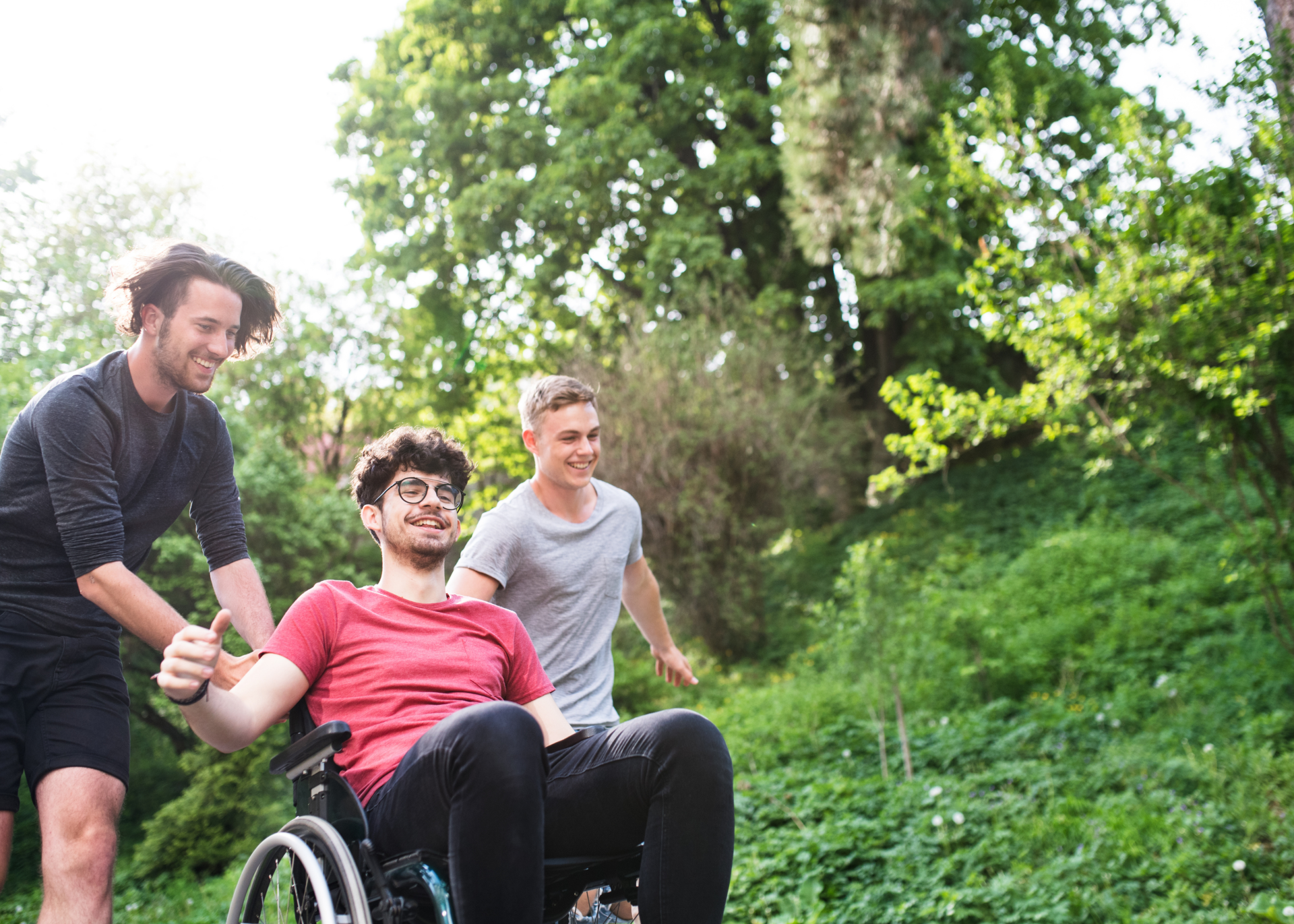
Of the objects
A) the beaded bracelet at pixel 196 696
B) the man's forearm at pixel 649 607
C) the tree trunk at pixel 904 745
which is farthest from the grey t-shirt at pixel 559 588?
the tree trunk at pixel 904 745

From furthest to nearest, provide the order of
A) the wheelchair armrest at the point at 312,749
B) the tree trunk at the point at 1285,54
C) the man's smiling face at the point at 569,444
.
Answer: the tree trunk at the point at 1285,54
the man's smiling face at the point at 569,444
the wheelchair armrest at the point at 312,749

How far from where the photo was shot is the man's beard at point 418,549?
2176 millimetres

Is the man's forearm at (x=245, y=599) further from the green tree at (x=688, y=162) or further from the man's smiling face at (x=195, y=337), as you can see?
the green tree at (x=688, y=162)

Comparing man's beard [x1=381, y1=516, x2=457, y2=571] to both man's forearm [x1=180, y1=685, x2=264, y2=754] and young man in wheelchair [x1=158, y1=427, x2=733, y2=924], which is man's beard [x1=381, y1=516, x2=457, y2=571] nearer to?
young man in wheelchair [x1=158, y1=427, x2=733, y2=924]

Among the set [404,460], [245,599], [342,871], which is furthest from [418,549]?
[342,871]

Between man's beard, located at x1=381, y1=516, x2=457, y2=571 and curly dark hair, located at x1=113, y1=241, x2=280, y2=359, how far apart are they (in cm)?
60

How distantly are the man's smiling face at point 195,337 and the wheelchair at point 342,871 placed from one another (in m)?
0.77

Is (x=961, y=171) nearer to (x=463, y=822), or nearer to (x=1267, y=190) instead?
(x=1267, y=190)

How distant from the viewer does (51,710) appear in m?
1.95

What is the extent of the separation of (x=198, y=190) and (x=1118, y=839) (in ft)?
37.3

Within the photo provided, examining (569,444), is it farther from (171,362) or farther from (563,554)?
(171,362)

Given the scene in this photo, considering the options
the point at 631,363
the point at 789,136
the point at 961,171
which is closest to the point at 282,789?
the point at 631,363

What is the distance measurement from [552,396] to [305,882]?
1.48 m

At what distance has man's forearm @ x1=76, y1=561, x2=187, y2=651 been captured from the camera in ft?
6.06
